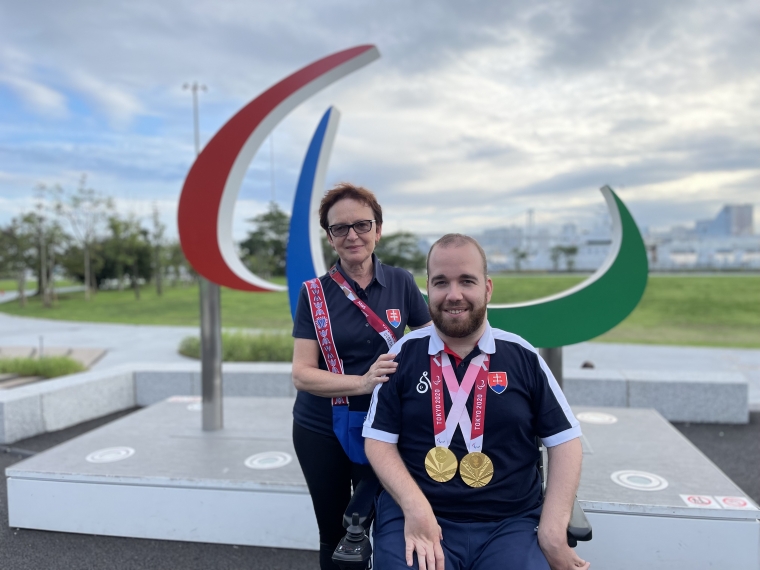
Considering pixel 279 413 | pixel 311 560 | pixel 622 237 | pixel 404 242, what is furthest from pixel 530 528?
pixel 404 242

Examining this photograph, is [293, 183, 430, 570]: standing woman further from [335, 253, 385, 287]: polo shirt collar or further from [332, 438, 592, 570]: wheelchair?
[332, 438, 592, 570]: wheelchair

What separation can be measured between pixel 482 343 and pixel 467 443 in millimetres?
331

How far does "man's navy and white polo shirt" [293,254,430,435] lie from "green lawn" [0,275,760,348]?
1320 cm

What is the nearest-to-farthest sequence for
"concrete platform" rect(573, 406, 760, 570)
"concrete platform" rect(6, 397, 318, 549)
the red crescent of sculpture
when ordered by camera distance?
"concrete platform" rect(573, 406, 760, 570)
"concrete platform" rect(6, 397, 318, 549)
the red crescent of sculpture

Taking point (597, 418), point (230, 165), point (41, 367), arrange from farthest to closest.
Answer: point (41, 367)
point (597, 418)
point (230, 165)

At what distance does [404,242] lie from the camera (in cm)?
3164

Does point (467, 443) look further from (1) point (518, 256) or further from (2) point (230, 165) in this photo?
(1) point (518, 256)

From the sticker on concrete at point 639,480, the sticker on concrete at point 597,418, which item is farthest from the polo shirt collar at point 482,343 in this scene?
the sticker on concrete at point 597,418

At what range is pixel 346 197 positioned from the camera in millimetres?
2123

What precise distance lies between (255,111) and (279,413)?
2402 mm

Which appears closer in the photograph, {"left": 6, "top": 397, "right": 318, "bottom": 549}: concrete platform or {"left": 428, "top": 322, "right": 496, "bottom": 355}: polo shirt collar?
{"left": 428, "top": 322, "right": 496, "bottom": 355}: polo shirt collar

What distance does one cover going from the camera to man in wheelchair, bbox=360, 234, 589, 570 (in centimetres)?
183

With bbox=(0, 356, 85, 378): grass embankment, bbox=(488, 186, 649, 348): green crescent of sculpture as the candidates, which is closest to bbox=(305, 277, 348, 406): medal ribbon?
bbox=(488, 186, 649, 348): green crescent of sculpture

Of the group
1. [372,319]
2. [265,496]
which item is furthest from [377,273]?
[265,496]
